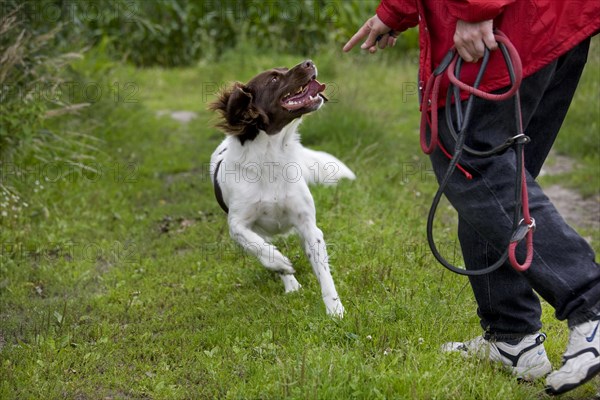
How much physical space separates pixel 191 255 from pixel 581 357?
110 inches

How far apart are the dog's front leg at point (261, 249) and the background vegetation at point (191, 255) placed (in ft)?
0.64

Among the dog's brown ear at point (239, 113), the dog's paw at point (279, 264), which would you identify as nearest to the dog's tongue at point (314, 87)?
the dog's brown ear at point (239, 113)

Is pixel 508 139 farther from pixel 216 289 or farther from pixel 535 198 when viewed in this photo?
pixel 216 289

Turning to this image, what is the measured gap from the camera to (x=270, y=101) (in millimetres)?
4070

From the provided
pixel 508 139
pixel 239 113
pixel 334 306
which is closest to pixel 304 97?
pixel 239 113

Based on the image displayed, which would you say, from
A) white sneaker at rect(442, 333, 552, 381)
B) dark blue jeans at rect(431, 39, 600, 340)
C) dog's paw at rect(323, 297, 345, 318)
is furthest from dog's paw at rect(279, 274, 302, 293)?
dark blue jeans at rect(431, 39, 600, 340)

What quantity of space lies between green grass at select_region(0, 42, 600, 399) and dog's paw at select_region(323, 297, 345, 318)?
0.05 m

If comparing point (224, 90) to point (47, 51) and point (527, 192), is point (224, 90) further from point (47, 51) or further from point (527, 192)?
point (47, 51)

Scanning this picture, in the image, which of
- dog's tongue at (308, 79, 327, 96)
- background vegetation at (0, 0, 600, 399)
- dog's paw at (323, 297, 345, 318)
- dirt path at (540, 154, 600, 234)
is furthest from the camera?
dirt path at (540, 154, 600, 234)

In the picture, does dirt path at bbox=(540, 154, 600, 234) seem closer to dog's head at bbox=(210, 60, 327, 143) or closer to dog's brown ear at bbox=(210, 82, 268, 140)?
dog's head at bbox=(210, 60, 327, 143)

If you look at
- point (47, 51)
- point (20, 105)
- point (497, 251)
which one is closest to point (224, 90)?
point (497, 251)

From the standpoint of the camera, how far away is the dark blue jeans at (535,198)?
2.53m

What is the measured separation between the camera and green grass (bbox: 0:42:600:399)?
9.77 ft

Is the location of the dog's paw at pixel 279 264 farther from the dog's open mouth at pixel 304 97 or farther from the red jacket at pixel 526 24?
the red jacket at pixel 526 24
